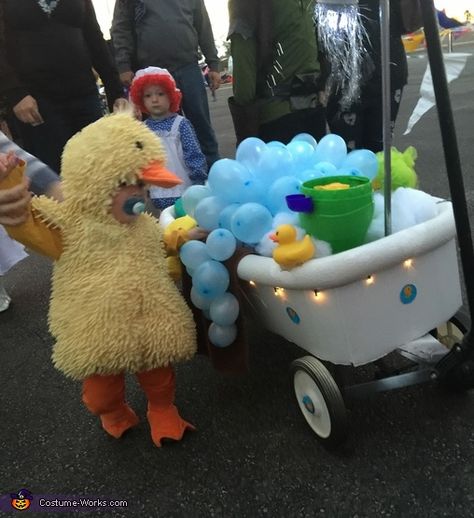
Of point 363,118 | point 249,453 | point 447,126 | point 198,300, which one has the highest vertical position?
point 447,126

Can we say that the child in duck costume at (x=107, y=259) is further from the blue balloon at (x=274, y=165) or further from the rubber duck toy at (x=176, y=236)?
the blue balloon at (x=274, y=165)

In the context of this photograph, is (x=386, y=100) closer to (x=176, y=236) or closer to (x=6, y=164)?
(x=176, y=236)

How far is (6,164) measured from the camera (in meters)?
1.11

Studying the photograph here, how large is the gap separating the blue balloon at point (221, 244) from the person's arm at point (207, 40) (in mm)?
1947

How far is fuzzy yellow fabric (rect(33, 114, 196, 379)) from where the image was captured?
1.30 meters

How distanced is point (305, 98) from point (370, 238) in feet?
3.47

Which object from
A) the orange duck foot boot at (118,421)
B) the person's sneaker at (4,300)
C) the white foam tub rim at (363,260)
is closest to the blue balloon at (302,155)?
the white foam tub rim at (363,260)

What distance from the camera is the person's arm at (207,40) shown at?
288 centimetres

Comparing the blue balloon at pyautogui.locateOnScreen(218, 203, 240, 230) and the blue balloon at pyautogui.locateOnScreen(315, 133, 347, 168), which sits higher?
the blue balloon at pyautogui.locateOnScreen(315, 133, 347, 168)

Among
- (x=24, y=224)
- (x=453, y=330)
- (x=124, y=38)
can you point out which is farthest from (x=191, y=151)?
(x=453, y=330)

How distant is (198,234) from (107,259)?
0.91 feet

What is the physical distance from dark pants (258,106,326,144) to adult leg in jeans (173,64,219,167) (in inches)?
26.8

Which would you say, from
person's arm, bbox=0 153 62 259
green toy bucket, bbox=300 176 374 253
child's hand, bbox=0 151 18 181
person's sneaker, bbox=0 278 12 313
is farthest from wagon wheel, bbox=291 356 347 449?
person's sneaker, bbox=0 278 12 313

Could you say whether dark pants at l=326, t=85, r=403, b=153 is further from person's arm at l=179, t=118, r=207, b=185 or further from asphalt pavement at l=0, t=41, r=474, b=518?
asphalt pavement at l=0, t=41, r=474, b=518
